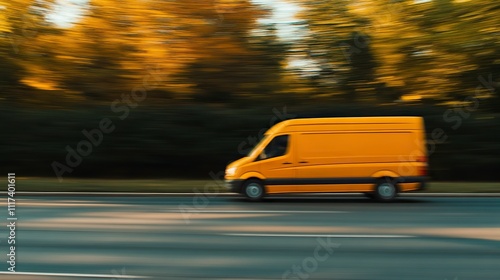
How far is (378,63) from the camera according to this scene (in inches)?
1142

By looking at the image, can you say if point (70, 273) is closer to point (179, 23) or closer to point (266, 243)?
point (266, 243)

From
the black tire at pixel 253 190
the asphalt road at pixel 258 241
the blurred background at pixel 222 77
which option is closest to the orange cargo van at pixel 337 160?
the black tire at pixel 253 190

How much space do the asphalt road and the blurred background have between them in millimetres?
10561

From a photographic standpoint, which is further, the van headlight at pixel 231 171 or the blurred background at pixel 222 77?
the blurred background at pixel 222 77

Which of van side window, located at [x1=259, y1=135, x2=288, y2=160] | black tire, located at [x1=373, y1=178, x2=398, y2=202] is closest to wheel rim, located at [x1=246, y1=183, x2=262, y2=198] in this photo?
van side window, located at [x1=259, y1=135, x2=288, y2=160]

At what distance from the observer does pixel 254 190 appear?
1642 cm

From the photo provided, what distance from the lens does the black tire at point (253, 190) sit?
53.8 ft

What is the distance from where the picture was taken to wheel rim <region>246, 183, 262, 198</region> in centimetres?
1639

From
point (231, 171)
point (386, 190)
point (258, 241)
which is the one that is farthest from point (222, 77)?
point (258, 241)

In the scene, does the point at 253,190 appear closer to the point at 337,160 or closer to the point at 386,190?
the point at 337,160

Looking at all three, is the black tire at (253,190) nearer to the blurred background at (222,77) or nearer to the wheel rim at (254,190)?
the wheel rim at (254,190)

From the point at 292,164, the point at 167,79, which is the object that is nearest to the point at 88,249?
the point at 292,164

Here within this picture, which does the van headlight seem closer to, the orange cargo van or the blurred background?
the orange cargo van

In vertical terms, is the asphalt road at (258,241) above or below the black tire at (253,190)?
below
